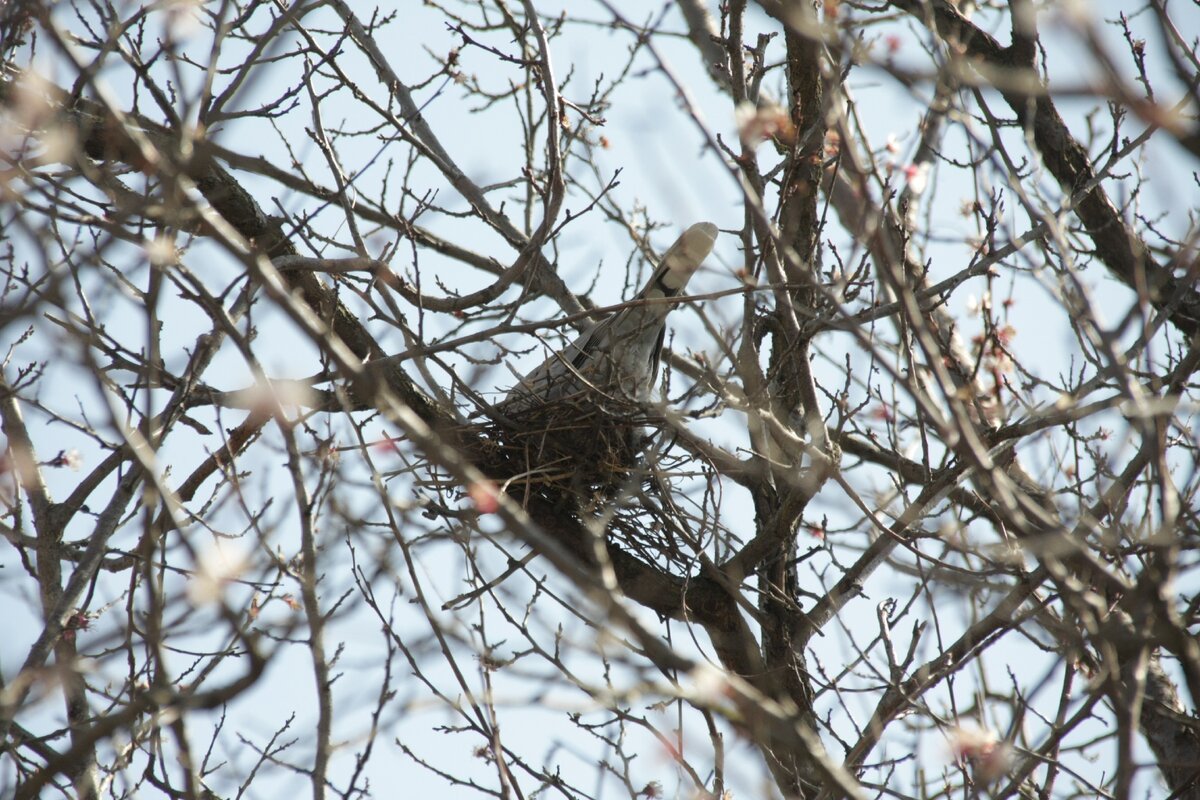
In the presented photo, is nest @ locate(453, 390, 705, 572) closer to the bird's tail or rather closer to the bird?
the bird

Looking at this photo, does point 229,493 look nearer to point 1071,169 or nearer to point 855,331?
point 855,331

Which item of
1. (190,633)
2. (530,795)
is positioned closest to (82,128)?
(190,633)

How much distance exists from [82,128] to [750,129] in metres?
2.35

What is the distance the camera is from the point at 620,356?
440 centimetres

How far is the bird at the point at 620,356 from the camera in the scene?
4.00m

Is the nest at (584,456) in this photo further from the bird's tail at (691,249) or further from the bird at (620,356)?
the bird's tail at (691,249)

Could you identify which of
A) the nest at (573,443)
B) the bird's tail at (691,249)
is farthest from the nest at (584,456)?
the bird's tail at (691,249)

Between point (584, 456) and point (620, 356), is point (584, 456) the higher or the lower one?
the lower one

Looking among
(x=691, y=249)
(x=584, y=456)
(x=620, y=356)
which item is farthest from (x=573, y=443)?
(x=691, y=249)

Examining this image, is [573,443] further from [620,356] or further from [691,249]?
[691,249]

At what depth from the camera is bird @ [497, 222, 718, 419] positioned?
4.00m

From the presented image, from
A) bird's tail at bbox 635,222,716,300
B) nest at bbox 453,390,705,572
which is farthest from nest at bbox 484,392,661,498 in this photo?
bird's tail at bbox 635,222,716,300

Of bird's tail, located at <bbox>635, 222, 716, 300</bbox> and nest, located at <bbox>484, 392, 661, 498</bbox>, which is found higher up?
bird's tail, located at <bbox>635, 222, 716, 300</bbox>

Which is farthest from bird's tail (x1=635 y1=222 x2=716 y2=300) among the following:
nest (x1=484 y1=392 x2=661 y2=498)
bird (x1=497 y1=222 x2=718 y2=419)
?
nest (x1=484 y1=392 x2=661 y2=498)
